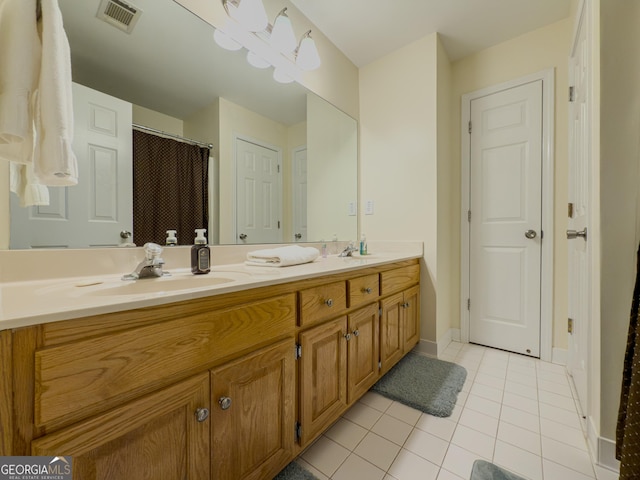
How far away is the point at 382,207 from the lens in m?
2.16

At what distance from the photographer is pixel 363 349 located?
4.27 ft

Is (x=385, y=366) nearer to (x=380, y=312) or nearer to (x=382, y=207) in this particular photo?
(x=380, y=312)

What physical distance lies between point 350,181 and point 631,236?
161cm

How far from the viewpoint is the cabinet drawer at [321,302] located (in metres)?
0.96

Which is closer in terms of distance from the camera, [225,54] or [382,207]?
[225,54]

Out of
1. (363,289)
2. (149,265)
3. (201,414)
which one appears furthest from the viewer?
(363,289)

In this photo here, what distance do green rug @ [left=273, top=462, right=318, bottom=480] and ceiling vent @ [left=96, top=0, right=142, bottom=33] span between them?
178 centimetres

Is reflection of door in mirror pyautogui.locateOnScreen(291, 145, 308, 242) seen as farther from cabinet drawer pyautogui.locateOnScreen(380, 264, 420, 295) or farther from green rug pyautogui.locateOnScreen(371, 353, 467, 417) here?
green rug pyautogui.locateOnScreen(371, 353, 467, 417)

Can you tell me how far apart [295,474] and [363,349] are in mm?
554

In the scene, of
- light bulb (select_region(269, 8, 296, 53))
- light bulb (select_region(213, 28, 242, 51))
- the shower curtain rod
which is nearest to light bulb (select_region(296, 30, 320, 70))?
light bulb (select_region(269, 8, 296, 53))

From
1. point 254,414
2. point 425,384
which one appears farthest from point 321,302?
point 425,384

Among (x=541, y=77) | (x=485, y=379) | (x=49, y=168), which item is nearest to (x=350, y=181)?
(x=541, y=77)

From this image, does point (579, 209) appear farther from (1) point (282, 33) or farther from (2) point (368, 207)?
(1) point (282, 33)

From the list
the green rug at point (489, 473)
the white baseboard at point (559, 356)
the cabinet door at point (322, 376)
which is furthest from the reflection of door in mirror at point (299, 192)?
the white baseboard at point (559, 356)
